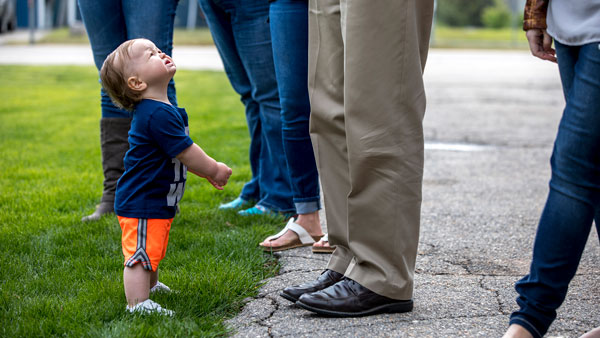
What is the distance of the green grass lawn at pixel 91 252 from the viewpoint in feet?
7.18

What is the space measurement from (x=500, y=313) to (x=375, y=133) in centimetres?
74

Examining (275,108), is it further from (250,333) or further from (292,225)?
(250,333)

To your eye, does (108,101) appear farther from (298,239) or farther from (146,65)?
(146,65)

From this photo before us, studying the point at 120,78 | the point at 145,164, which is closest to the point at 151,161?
the point at 145,164

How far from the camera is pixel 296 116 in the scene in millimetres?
2953

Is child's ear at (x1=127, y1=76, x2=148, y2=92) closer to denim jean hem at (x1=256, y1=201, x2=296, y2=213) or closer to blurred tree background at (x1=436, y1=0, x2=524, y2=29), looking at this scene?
denim jean hem at (x1=256, y1=201, x2=296, y2=213)

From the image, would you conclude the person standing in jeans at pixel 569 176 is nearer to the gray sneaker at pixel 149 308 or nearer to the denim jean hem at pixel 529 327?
the denim jean hem at pixel 529 327

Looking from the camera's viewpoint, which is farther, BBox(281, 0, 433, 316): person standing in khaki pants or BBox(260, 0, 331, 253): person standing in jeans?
BBox(260, 0, 331, 253): person standing in jeans

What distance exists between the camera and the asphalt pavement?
7.31ft

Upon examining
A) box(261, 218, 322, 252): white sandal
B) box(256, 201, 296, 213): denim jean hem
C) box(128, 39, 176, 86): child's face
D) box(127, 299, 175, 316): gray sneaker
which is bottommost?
box(256, 201, 296, 213): denim jean hem

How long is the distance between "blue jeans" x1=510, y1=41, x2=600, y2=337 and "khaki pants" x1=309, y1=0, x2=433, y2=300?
1.47 ft

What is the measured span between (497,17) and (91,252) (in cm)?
3756

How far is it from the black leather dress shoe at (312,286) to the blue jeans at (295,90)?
64 centimetres

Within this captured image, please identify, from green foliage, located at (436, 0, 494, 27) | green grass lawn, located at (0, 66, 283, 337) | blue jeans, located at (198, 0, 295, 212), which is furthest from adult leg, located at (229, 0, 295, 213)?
green foliage, located at (436, 0, 494, 27)
